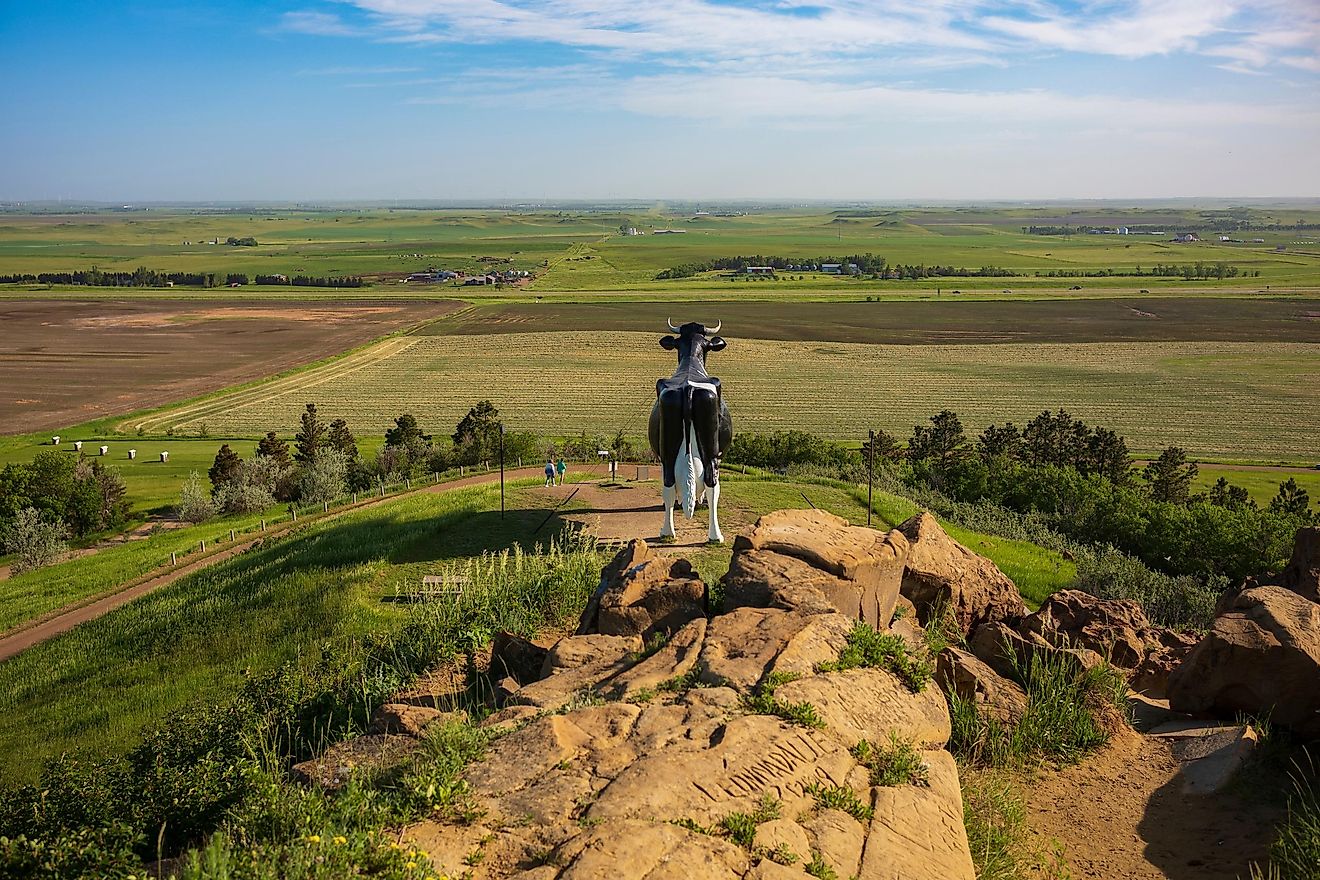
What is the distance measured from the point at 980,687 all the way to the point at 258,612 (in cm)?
1452

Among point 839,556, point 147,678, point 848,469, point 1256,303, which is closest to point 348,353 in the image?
point 848,469

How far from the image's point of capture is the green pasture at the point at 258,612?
52.8ft

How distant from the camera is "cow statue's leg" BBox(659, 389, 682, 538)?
19.4 m

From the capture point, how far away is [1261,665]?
10.3 m

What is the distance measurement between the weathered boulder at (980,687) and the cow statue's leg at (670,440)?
9201 mm

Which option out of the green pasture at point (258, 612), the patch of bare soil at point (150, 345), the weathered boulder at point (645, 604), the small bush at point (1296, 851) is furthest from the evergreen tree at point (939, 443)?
the patch of bare soil at point (150, 345)

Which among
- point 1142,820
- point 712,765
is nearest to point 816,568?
point 1142,820

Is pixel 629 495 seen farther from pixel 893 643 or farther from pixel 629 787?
pixel 629 787

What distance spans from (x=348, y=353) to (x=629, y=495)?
64337 millimetres

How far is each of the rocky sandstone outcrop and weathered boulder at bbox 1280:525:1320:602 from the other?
6669 mm

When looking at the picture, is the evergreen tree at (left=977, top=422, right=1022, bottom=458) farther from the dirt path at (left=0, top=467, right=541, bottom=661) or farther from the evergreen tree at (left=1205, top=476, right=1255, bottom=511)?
the dirt path at (left=0, top=467, right=541, bottom=661)

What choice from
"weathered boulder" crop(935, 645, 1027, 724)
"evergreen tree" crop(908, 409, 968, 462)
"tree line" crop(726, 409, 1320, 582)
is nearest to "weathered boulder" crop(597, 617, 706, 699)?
"weathered boulder" crop(935, 645, 1027, 724)

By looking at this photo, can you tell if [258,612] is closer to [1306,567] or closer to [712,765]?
[712,765]

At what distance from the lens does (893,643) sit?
9992mm
